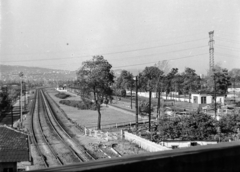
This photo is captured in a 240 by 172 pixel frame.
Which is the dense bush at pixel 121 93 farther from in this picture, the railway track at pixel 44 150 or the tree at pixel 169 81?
the railway track at pixel 44 150

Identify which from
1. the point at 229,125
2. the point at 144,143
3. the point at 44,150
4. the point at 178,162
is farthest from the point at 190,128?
the point at 178,162

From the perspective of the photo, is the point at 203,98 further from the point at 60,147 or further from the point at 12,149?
the point at 12,149

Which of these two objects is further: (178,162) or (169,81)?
(169,81)

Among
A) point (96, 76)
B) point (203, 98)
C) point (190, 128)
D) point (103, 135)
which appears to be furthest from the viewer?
point (203, 98)

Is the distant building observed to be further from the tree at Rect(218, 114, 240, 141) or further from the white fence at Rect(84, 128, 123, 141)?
the tree at Rect(218, 114, 240, 141)

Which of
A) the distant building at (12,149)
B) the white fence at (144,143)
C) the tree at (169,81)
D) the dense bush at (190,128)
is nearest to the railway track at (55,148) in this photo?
the distant building at (12,149)

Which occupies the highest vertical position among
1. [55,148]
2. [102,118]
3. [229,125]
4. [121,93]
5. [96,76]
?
[96,76]

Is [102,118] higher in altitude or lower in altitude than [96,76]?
lower
